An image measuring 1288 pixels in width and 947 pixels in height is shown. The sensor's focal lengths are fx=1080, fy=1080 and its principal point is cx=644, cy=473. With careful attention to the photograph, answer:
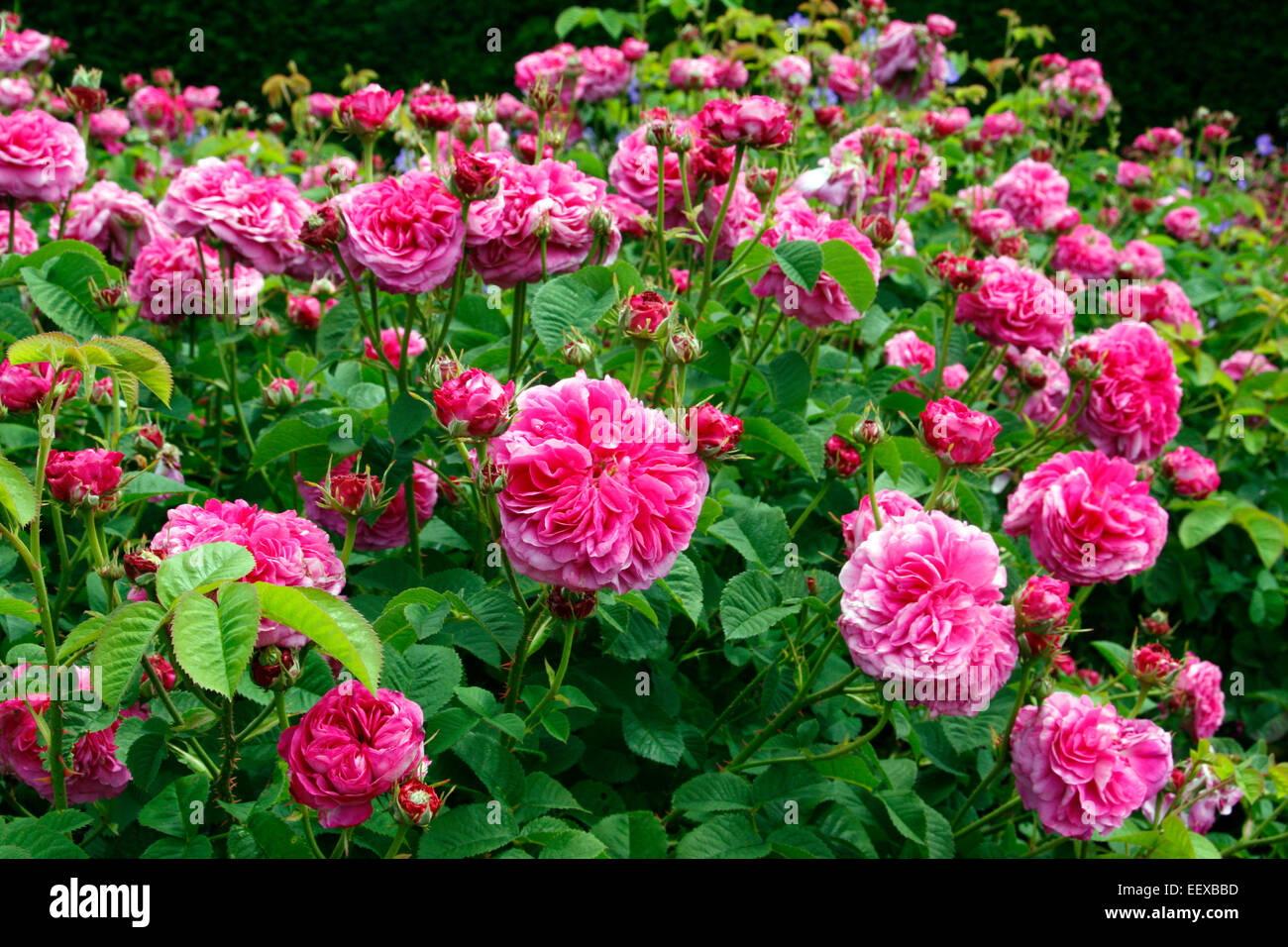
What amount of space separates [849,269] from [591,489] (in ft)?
2.68

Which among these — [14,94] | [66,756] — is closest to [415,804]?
[66,756]

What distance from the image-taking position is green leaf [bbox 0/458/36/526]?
1.00m

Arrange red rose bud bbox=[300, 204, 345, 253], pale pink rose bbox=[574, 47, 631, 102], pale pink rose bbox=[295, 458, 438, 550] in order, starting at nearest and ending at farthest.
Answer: red rose bud bbox=[300, 204, 345, 253], pale pink rose bbox=[295, 458, 438, 550], pale pink rose bbox=[574, 47, 631, 102]

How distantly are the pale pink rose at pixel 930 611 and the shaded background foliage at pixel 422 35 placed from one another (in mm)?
5449

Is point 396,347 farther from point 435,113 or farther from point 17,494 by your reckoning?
point 17,494

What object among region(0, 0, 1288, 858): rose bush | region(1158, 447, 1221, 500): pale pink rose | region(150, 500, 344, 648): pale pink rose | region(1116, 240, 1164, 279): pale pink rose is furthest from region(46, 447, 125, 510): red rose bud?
region(1116, 240, 1164, 279): pale pink rose

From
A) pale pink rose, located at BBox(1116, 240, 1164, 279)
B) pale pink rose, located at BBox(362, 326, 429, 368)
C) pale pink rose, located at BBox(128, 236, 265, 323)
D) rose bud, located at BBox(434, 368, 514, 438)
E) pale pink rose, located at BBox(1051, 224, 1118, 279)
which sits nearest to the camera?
rose bud, located at BBox(434, 368, 514, 438)

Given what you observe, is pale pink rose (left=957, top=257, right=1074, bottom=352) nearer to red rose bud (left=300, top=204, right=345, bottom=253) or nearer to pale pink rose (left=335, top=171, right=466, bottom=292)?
pale pink rose (left=335, top=171, right=466, bottom=292)

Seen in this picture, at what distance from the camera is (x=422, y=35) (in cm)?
669

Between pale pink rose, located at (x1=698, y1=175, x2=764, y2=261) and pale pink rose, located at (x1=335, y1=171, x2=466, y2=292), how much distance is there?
0.56 metres

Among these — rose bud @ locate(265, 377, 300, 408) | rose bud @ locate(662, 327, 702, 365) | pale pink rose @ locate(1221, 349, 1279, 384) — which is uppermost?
rose bud @ locate(662, 327, 702, 365)

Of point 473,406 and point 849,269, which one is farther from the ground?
point 849,269

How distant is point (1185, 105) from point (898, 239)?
6.07 metres
